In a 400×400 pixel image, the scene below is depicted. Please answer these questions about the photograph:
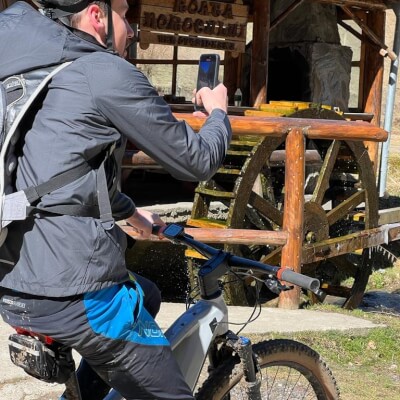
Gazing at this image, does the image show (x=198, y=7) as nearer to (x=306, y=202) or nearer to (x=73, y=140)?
(x=306, y=202)

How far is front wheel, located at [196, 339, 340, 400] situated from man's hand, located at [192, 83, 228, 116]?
2.66 ft

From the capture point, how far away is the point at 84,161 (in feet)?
7.14

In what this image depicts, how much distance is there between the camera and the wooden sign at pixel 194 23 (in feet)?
31.1

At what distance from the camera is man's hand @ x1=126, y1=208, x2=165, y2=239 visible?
289 cm

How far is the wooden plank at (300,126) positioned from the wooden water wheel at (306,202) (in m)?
0.97

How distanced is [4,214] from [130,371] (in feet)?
1.76

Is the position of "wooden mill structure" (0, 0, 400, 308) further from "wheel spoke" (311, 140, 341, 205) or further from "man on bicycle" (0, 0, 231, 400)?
"man on bicycle" (0, 0, 231, 400)

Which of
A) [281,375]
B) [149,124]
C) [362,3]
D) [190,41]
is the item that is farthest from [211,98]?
[362,3]

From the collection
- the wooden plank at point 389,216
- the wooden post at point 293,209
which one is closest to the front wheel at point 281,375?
the wooden post at point 293,209

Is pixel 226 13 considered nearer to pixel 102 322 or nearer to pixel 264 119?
pixel 264 119

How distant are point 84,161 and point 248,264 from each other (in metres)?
0.71

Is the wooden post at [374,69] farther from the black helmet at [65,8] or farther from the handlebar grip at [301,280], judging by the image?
the black helmet at [65,8]

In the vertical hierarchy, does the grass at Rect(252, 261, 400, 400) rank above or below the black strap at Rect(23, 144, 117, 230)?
below

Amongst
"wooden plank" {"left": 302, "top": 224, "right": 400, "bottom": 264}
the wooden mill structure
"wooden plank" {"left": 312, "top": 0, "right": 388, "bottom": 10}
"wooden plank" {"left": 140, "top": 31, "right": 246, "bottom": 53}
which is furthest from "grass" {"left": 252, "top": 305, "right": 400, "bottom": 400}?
"wooden plank" {"left": 312, "top": 0, "right": 388, "bottom": 10}
